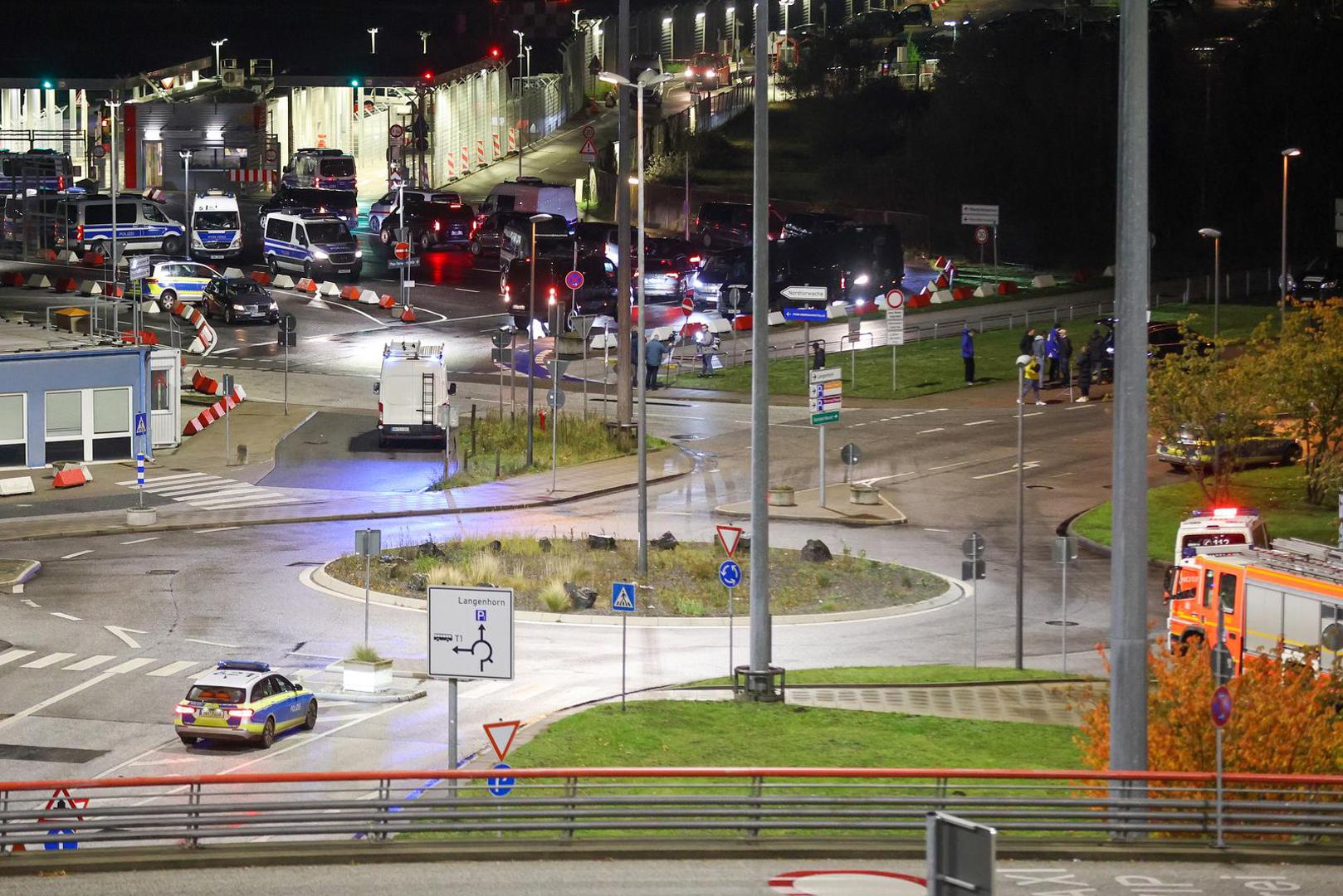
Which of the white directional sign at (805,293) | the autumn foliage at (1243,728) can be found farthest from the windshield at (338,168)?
the autumn foliage at (1243,728)

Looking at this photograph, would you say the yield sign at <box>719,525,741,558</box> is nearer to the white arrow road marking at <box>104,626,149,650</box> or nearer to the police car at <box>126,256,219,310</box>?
the white arrow road marking at <box>104,626,149,650</box>

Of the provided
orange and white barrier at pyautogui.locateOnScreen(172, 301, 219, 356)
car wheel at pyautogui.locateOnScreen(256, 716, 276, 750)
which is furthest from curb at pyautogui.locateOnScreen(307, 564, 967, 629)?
orange and white barrier at pyautogui.locateOnScreen(172, 301, 219, 356)

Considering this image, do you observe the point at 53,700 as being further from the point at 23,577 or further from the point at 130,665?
the point at 23,577

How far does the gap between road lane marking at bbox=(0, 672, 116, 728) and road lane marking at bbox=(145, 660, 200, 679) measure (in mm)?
711

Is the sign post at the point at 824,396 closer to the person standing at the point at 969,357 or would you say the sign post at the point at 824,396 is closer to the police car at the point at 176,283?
the person standing at the point at 969,357

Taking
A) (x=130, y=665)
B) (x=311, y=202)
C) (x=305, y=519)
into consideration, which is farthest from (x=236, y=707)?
(x=311, y=202)

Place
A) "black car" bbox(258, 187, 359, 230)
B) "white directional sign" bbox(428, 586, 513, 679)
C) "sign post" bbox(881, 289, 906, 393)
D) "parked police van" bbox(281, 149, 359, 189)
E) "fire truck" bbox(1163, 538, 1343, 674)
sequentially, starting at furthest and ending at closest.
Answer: "parked police van" bbox(281, 149, 359, 189), "black car" bbox(258, 187, 359, 230), "sign post" bbox(881, 289, 906, 393), "fire truck" bbox(1163, 538, 1343, 674), "white directional sign" bbox(428, 586, 513, 679)

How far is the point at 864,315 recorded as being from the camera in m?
65.3

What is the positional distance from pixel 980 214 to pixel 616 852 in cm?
5698

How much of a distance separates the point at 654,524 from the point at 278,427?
1481 cm

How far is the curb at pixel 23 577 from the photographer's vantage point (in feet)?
113

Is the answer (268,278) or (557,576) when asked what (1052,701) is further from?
(268,278)

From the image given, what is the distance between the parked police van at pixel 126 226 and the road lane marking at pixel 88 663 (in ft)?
138

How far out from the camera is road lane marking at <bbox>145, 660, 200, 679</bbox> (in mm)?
28641
